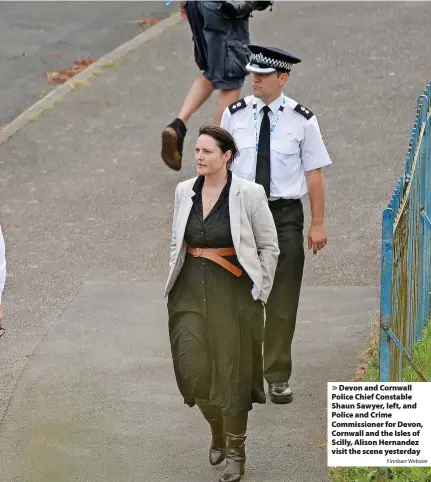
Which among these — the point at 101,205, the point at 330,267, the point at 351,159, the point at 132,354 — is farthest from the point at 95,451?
the point at 351,159

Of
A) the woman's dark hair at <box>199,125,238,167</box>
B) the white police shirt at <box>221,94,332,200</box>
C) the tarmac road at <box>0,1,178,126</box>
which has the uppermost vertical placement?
the woman's dark hair at <box>199,125,238,167</box>

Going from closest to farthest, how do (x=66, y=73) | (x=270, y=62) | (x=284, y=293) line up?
(x=270, y=62) → (x=284, y=293) → (x=66, y=73)

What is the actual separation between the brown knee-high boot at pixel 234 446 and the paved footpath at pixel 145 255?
0.13 metres

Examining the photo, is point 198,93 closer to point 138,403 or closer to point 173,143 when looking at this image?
point 173,143

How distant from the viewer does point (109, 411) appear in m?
7.52

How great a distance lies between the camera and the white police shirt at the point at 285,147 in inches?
289

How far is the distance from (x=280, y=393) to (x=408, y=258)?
122 centimetres

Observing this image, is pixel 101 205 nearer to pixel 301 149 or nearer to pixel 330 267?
pixel 330 267

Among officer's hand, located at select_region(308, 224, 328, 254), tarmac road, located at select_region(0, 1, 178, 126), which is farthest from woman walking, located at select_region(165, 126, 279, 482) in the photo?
tarmac road, located at select_region(0, 1, 178, 126)

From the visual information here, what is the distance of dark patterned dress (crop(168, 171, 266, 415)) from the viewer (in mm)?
6609

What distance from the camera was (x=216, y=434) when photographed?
6840mm

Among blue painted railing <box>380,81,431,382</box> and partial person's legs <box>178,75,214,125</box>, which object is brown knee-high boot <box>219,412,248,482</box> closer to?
blue painted railing <box>380,81,431,382</box>

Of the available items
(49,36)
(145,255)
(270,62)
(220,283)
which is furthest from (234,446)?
(49,36)

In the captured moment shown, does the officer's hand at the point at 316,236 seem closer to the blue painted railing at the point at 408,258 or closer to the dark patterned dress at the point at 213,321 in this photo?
the blue painted railing at the point at 408,258
